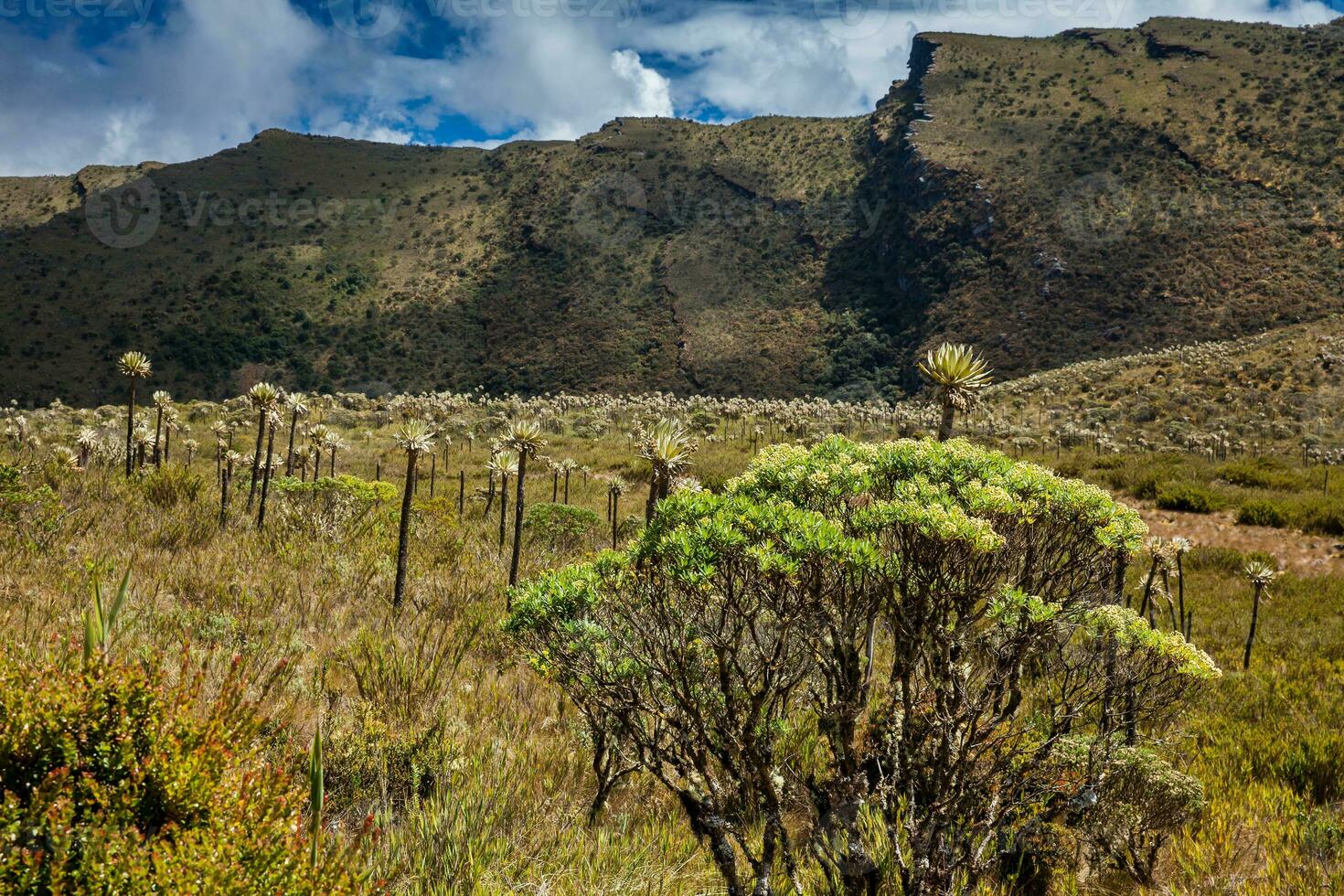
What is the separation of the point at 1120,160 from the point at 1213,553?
83.6m

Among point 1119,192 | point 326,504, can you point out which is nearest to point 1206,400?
point 326,504

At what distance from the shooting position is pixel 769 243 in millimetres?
109688

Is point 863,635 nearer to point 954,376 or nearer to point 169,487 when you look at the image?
point 954,376

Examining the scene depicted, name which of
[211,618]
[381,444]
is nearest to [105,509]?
[211,618]

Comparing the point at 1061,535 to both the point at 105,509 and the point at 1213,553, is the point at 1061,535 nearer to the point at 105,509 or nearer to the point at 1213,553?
A: the point at 105,509

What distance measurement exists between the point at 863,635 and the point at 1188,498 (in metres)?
27.3

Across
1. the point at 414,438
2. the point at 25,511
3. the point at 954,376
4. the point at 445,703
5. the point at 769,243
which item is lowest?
the point at 445,703

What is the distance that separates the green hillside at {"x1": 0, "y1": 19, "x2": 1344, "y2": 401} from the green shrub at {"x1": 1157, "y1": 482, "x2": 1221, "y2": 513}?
50.2 m

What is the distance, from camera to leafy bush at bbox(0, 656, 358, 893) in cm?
287

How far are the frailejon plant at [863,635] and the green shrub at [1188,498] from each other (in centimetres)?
2411

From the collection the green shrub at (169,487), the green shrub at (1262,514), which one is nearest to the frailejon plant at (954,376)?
the green shrub at (169,487)

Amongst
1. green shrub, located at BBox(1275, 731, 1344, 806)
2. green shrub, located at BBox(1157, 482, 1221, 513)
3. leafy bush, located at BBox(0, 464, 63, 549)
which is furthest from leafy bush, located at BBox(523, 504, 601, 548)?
green shrub, located at BBox(1157, 482, 1221, 513)

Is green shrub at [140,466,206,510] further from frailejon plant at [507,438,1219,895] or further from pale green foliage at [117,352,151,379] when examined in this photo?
frailejon plant at [507,438,1219,895]

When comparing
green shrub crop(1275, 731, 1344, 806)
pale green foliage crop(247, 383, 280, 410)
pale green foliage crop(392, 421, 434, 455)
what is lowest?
green shrub crop(1275, 731, 1344, 806)
